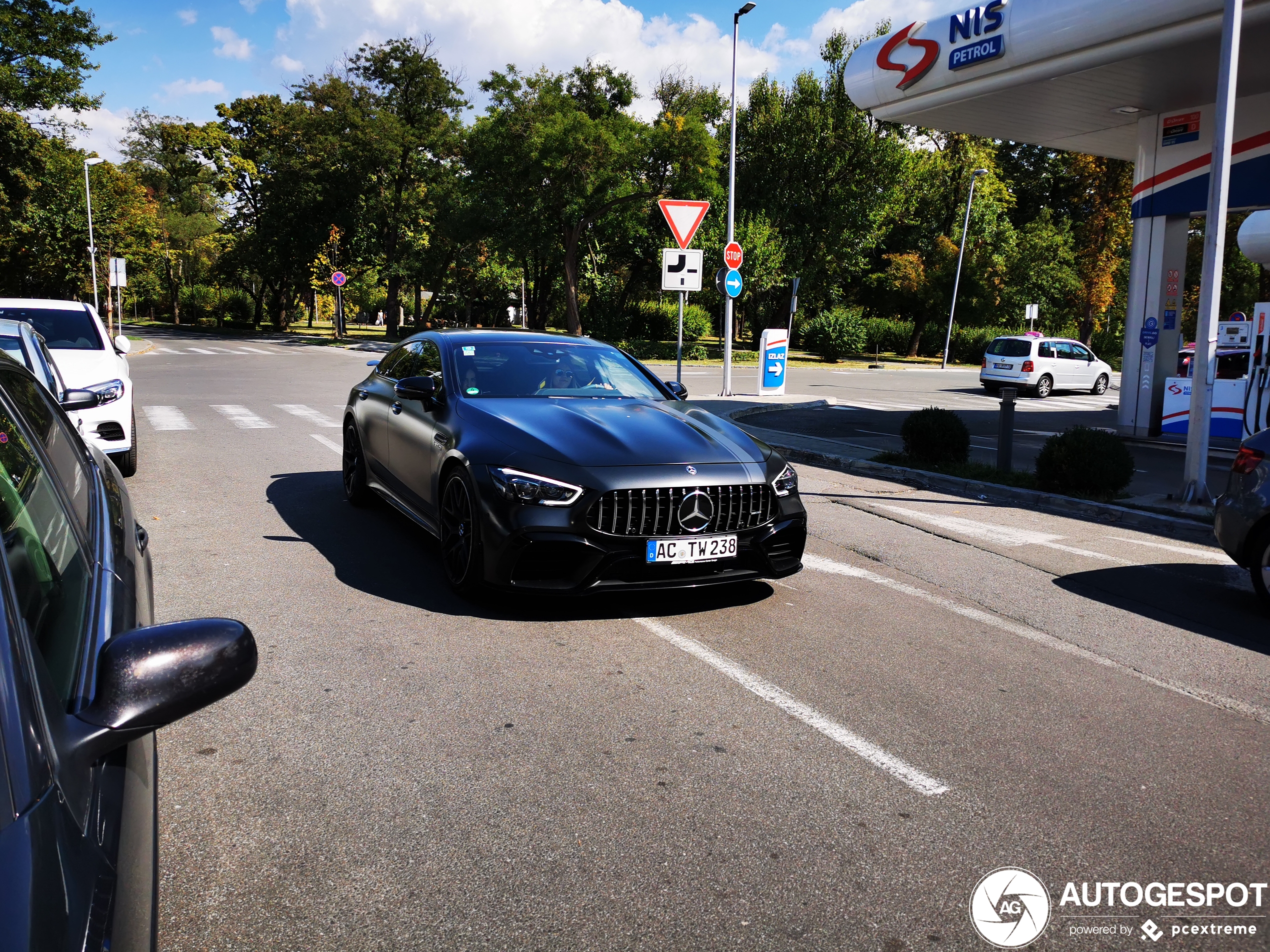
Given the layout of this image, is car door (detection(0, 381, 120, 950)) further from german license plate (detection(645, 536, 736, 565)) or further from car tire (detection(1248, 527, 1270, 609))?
car tire (detection(1248, 527, 1270, 609))

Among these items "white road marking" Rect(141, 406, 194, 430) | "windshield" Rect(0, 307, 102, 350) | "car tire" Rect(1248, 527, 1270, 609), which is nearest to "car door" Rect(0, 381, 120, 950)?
"car tire" Rect(1248, 527, 1270, 609)

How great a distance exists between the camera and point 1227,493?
6.42m

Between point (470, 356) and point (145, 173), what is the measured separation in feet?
286

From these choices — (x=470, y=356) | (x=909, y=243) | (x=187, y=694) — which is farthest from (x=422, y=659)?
(x=909, y=243)

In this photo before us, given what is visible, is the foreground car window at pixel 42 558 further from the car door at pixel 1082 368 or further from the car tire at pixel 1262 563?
the car door at pixel 1082 368

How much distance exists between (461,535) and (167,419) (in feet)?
36.6

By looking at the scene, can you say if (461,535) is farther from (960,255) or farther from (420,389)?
(960,255)

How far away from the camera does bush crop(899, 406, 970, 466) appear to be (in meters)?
12.0

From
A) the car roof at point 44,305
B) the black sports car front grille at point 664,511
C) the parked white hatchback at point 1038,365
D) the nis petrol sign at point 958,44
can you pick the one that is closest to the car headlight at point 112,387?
the car roof at point 44,305

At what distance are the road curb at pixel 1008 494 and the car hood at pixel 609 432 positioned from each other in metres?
4.92

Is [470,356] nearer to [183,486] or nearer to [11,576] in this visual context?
[183,486]

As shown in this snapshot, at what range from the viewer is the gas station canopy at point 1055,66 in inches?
491

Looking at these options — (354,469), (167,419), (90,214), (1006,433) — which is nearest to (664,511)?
(354,469)

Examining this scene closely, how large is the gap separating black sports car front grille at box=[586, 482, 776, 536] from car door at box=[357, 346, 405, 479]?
109 inches
